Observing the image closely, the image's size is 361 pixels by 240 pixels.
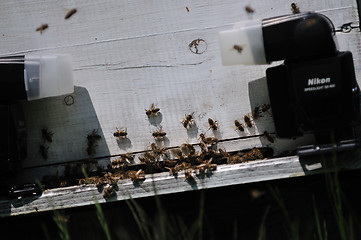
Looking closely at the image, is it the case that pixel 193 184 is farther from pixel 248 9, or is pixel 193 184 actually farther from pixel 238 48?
pixel 248 9

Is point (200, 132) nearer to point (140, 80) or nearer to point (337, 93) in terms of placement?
point (140, 80)

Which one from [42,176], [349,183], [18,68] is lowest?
[349,183]

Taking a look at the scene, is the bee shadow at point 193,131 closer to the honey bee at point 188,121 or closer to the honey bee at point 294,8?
the honey bee at point 188,121

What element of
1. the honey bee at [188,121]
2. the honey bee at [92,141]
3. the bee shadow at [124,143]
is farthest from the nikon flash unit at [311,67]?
the honey bee at [92,141]

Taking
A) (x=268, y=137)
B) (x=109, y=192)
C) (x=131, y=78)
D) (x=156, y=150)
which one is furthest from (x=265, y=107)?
(x=109, y=192)

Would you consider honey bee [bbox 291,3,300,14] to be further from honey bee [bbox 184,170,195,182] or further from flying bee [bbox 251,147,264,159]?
honey bee [bbox 184,170,195,182]

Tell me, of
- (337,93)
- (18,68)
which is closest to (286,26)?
(337,93)
